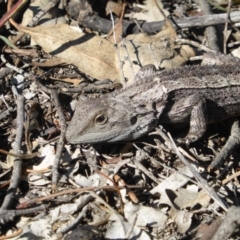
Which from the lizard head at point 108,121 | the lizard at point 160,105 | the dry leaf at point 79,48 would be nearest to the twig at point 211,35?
the lizard at point 160,105

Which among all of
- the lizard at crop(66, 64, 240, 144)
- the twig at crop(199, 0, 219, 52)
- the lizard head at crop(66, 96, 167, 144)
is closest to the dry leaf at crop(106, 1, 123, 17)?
the twig at crop(199, 0, 219, 52)

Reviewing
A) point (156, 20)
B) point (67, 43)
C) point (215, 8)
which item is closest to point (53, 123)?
point (67, 43)

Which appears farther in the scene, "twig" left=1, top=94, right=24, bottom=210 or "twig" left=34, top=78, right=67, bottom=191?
"twig" left=34, top=78, right=67, bottom=191

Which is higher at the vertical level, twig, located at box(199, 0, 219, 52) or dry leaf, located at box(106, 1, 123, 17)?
dry leaf, located at box(106, 1, 123, 17)

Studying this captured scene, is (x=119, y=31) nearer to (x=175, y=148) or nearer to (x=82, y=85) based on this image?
(x=82, y=85)

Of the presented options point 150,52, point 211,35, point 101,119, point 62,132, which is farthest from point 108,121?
point 211,35

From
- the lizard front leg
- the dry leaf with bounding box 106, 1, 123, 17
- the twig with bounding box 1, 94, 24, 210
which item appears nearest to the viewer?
the twig with bounding box 1, 94, 24, 210

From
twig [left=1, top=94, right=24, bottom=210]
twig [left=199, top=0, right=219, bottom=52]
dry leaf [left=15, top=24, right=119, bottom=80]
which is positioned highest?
dry leaf [left=15, top=24, right=119, bottom=80]

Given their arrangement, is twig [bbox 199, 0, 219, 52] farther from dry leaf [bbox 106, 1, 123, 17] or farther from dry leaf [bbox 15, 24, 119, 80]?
dry leaf [bbox 15, 24, 119, 80]
